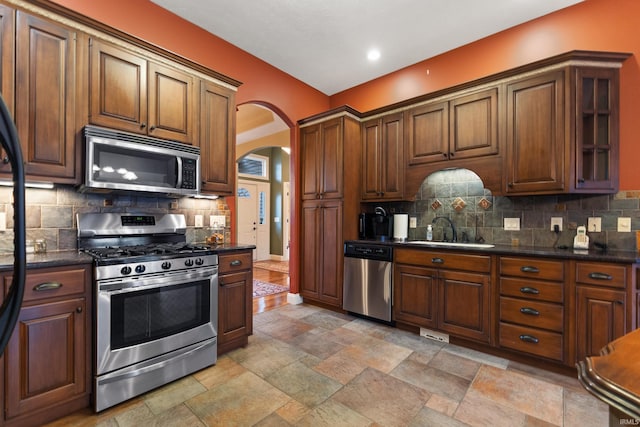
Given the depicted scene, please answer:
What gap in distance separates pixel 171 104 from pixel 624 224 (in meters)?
3.86

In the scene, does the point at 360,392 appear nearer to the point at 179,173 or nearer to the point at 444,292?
the point at 444,292

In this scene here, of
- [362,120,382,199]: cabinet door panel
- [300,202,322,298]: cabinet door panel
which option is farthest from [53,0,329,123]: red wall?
[300,202,322,298]: cabinet door panel

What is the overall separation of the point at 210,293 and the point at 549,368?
2.73 m

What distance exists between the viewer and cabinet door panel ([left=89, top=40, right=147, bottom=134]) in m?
Answer: 2.06

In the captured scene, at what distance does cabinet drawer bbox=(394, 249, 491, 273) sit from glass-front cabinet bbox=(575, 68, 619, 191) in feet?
3.16

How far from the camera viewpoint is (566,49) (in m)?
2.65

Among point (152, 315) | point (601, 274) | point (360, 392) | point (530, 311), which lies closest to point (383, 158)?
point (530, 311)

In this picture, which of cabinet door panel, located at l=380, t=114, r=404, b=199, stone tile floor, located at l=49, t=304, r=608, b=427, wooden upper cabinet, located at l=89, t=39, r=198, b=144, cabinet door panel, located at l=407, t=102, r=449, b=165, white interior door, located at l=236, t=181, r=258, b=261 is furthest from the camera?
white interior door, located at l=236, t=181, r=258, b=261

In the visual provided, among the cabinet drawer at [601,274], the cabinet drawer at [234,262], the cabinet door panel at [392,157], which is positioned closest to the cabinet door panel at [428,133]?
the cabinet door panel at [392,157]

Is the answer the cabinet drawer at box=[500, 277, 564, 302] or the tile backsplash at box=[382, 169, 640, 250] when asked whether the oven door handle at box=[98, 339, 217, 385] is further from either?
the tile backsplash at box=[382, 169, 640, 250]

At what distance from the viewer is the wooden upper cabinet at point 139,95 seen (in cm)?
207

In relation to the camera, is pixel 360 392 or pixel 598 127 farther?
pixel 598 127

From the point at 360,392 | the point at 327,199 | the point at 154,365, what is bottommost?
the point at 360,392

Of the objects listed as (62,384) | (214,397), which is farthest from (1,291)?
(214,397)
